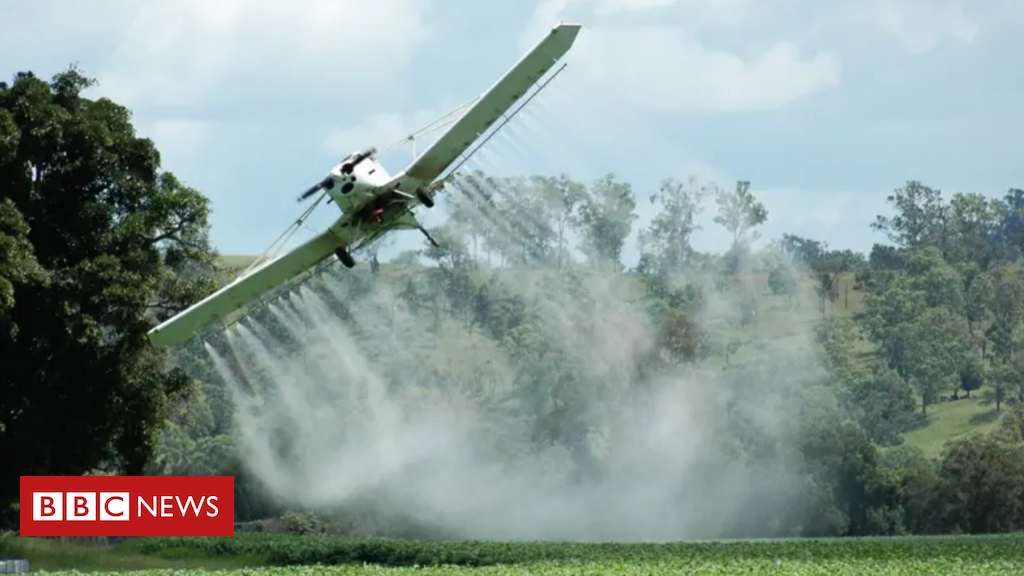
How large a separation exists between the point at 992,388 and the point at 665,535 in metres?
63.2

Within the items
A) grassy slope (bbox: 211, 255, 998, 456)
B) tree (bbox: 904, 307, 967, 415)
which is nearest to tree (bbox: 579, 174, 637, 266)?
grassy slope (bbox: 211, 255, 998, 456)

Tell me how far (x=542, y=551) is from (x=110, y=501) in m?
12.9

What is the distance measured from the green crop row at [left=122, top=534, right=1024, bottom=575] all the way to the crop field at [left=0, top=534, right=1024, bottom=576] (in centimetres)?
4

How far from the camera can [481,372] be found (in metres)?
79.7

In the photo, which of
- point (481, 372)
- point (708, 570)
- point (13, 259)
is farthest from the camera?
point (481, 372)

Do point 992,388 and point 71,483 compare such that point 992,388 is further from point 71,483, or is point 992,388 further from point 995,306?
point 71,483

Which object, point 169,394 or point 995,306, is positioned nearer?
point 169,394

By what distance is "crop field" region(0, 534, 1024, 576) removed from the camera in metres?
33.2

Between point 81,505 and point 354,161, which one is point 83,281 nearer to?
point 81,505

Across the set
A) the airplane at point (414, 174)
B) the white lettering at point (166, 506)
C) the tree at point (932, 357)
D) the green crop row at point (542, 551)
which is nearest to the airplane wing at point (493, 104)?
the airplane at point (414, 174)

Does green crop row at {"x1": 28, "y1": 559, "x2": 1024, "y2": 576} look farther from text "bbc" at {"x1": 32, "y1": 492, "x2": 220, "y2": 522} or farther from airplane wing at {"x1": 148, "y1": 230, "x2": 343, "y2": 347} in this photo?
text "bbc" at {"x1": 32, "y1": 492, "x2": 220, "y2": 522}

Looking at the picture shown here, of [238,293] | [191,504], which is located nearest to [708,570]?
[238,293]

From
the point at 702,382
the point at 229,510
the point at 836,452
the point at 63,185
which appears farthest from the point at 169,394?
the point at 836,452

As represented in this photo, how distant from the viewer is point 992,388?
133 metres
